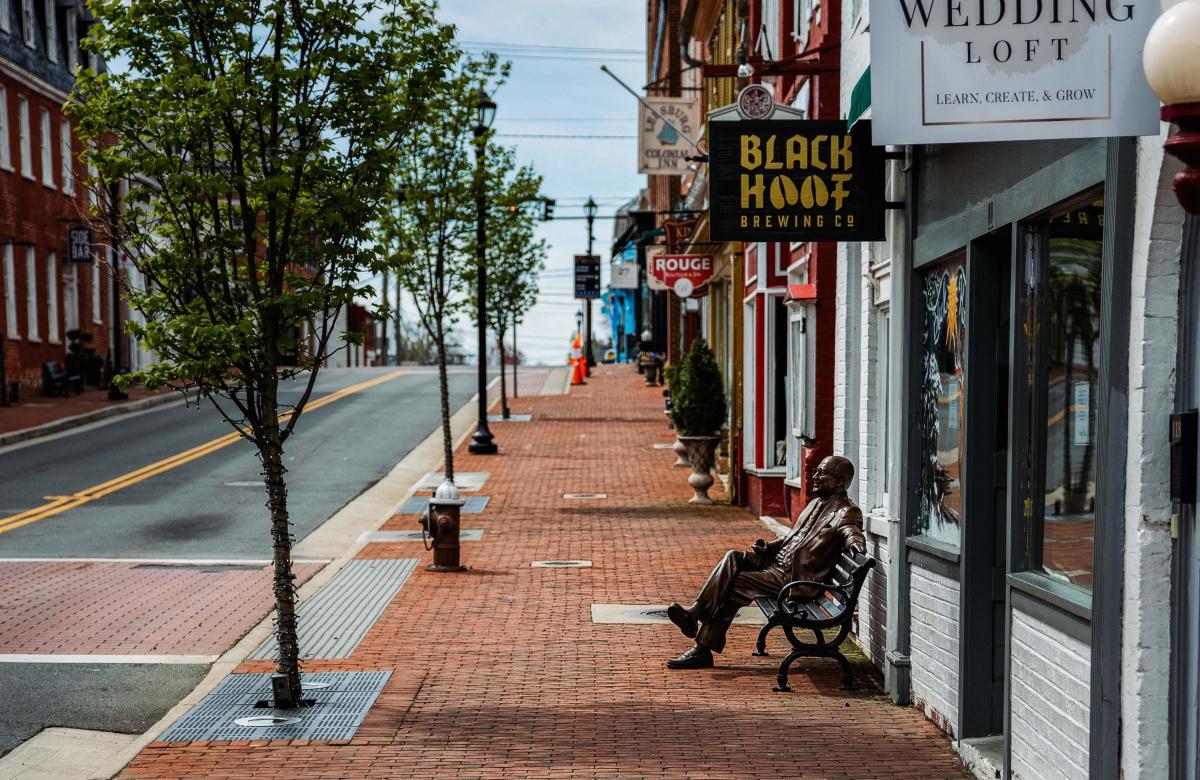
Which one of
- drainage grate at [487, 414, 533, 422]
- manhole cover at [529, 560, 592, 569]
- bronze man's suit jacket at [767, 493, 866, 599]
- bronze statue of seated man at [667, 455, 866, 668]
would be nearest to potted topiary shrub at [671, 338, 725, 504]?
manhole cover at [529, 560, 592, 569]

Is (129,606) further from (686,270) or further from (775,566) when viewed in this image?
(686,270)

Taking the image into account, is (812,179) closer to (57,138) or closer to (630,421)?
(630,421)

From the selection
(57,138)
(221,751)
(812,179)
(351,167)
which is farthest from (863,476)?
(57,138)

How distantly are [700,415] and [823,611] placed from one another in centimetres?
1123

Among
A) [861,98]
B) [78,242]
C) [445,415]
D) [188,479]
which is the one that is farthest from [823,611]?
[78,242]

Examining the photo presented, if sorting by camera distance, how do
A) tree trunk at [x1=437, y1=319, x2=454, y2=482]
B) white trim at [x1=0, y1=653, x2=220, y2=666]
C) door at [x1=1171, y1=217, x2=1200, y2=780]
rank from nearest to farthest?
door at [x1=1171, y1=217, x2=1200, y2=780] → white trim at [x1=0, y1=653, x2=220, y2=666] → tree trunk at [x1=437, y1=319, x2=454, y2=482]

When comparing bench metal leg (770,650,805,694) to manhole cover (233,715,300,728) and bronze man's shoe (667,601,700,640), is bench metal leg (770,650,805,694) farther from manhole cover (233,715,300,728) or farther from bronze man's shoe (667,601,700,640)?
manhole cover (233,715,300,728)

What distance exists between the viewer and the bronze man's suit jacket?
9.84m

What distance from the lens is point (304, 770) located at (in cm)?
762

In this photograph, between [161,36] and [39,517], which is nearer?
[161,36]

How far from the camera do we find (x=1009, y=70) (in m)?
5.70

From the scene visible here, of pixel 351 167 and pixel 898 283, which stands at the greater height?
pixel 351 167

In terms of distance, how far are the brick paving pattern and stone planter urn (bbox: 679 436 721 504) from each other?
21.4 feet

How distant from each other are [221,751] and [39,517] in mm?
11949
